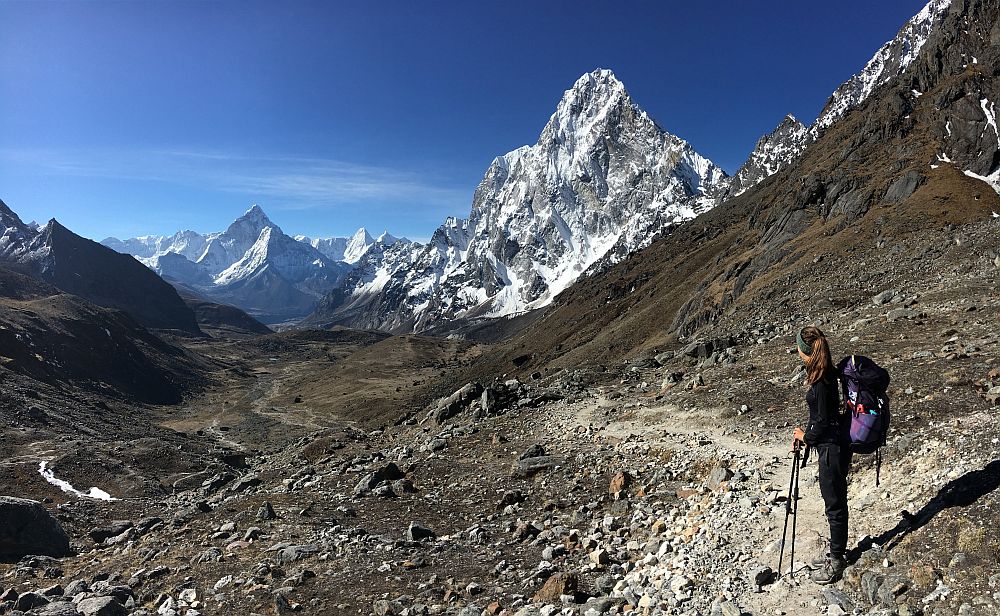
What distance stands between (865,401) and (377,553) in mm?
11420

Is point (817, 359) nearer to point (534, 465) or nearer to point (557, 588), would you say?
point (557, 588)

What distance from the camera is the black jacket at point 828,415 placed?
8.12 meters

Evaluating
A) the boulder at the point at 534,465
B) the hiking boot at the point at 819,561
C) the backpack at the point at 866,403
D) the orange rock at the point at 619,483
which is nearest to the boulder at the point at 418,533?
the boulder at the point at 534,465

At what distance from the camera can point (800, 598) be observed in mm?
7727

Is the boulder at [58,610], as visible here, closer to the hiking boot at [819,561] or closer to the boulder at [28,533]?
the boulder at [28,533]

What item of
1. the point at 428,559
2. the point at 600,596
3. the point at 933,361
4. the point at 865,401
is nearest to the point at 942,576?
the point at 865,401

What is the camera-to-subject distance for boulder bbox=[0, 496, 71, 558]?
2091cm

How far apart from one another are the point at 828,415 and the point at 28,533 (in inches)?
1126

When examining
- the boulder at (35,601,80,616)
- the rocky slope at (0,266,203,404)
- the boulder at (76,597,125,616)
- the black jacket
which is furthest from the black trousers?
the rocky slope at (0,266,203,404)

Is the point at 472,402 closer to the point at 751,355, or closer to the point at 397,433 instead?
the point at 397,433

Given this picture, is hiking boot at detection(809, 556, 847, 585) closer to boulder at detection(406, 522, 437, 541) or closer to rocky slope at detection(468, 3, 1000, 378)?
boulder at detection(406, 522, 437, 541)

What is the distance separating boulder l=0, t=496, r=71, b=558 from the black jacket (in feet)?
90.1

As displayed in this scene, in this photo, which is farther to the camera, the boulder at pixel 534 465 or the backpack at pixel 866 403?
the boulder at pixel 534 465

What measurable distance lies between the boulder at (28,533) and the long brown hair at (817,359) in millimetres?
27593
